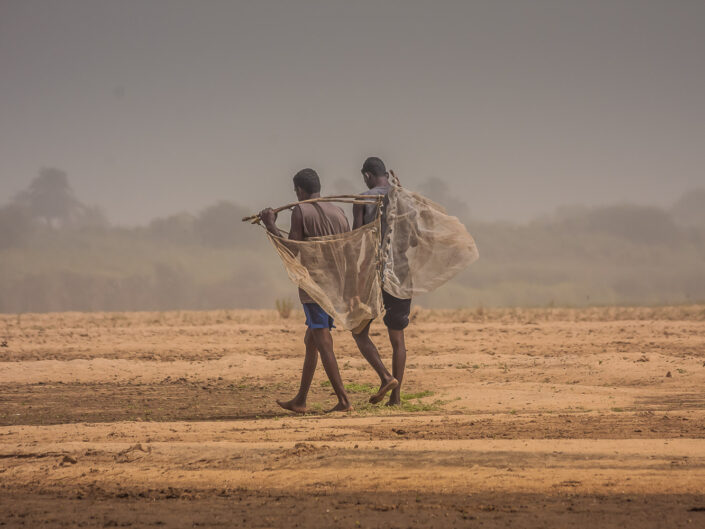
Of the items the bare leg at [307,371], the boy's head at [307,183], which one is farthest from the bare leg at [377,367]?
the boy's head at [307,183]

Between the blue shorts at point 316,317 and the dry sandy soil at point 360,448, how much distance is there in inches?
41.0

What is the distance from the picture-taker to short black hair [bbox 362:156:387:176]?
32.1ft

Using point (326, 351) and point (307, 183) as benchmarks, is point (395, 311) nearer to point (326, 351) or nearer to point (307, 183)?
point (326, 351)

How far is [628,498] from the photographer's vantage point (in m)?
5.99

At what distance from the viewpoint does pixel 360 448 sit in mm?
7156

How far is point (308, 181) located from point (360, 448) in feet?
11.5

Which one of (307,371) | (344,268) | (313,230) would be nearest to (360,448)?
(307,371)

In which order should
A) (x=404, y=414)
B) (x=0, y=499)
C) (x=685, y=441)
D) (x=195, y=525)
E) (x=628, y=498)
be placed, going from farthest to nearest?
(x=404, y=414)
(x=685, y=441)
(x=0, y=499)
(x=628, y=498)
(x=195, y=525)

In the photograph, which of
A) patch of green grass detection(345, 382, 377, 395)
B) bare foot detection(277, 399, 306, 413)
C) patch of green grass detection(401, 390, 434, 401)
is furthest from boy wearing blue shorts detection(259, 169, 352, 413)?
patch of green grass detection(345, 382, 377, 395)

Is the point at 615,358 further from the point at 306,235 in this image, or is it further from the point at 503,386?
the point at 306,235

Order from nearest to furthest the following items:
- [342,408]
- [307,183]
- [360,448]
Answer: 1. [360,448]
2. [307,183]
3. [342,408]

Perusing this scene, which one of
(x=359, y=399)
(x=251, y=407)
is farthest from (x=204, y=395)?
(x=359, y=399)

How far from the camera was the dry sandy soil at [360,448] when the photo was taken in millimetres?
5797

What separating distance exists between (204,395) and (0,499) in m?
6.42
